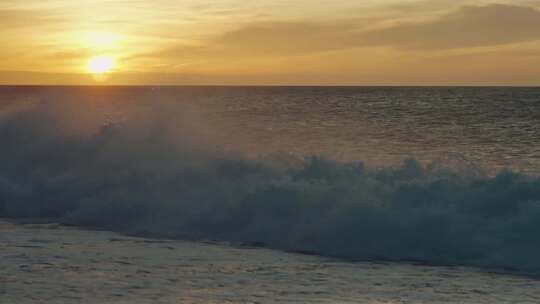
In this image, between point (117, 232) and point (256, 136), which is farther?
point (256, 136)

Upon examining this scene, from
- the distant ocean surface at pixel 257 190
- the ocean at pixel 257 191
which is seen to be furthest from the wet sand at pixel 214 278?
the distant ocean surface at pixel 257 190

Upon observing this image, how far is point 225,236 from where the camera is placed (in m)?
16.8

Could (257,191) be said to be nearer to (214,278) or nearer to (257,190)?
(257,190)

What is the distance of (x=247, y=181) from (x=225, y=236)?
3.82m

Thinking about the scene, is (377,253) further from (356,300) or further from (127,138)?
(127,138)

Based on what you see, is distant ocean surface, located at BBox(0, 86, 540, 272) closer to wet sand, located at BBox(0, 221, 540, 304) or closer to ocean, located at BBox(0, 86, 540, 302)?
ocean, located at BBox(0, 86, 540, 302)

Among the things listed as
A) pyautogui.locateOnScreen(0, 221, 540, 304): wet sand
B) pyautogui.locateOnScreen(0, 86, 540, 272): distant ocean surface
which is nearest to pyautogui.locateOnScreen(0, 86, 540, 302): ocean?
pyautogui.locateOnScreen(0, 86, 540, 272): distant ocean surface

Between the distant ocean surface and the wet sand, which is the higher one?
the distant ocean surface

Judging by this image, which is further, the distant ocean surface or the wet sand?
the distant ocean surface

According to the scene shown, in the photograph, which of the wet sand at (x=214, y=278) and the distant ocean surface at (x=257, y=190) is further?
the distant ocean surface at (x=257, y=190)

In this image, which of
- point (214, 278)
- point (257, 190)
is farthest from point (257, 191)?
point (214, 278)

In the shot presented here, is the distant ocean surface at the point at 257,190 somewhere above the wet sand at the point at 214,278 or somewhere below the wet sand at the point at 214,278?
above

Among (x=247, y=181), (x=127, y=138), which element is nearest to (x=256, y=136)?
(x=127, y=138)

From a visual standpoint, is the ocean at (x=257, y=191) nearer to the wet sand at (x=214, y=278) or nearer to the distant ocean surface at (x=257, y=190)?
the distant ocean surface at (x=257, y=190)
